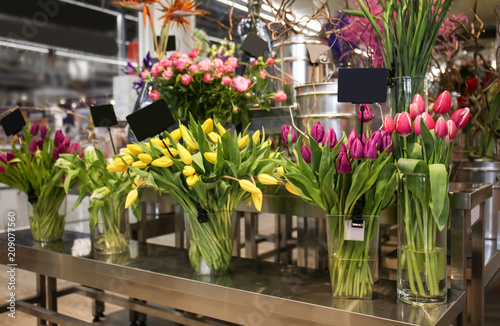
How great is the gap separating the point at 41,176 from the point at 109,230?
359 millimetres

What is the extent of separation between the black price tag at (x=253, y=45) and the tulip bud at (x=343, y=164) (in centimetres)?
64

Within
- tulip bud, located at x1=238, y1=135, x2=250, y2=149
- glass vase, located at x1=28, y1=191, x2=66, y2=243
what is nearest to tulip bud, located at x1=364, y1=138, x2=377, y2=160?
tulip bud, located at x1=238, y1=135, x2=250, y2=149

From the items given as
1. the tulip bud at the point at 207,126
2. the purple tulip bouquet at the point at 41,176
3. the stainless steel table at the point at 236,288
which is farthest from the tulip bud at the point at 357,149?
the purple tulip bouquet at the point at 41,176

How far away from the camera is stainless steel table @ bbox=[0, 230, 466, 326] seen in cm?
97

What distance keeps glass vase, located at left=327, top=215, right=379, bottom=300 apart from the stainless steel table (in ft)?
0.10

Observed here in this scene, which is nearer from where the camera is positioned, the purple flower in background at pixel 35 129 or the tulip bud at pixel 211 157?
the tulip bud at pixel 211 157

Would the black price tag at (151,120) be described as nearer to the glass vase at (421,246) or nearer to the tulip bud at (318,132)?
the tulip bud at (318,132)

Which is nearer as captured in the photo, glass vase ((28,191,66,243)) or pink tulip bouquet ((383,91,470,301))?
pink tulip bouquet ((383,91,470,301))

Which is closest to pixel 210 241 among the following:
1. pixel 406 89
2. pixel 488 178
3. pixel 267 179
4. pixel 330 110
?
pixel 267 179

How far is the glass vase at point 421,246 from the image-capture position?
0.96m

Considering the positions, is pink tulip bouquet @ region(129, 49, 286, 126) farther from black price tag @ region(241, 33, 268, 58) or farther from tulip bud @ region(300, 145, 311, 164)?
tulip bud @ region(300, 145, 311, 164)

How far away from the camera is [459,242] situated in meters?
1.04

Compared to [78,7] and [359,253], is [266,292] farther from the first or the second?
[78,7]

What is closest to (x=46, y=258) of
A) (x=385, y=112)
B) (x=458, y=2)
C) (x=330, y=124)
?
(x=330, y=124)
